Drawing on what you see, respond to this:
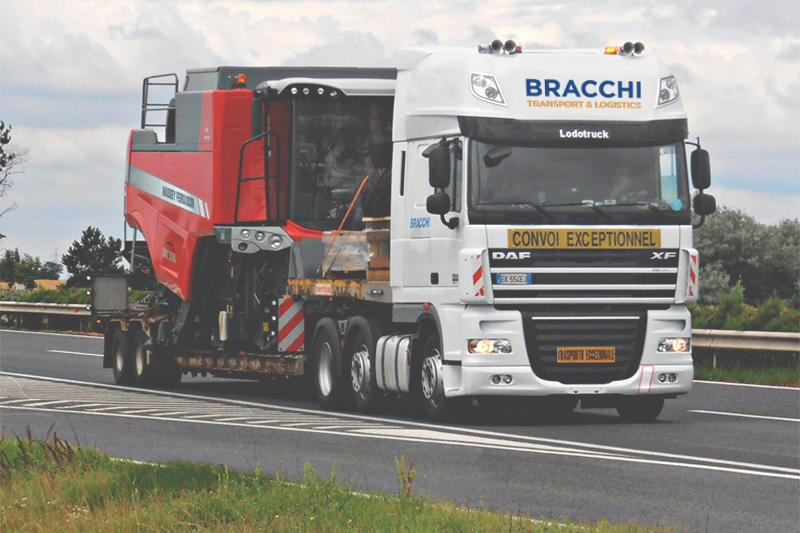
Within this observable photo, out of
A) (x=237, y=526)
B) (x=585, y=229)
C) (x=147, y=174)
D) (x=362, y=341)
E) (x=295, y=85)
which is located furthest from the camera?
(x=147, y=174)

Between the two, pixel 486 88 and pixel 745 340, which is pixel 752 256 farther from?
pixel 486 88

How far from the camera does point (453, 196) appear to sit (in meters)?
16.7

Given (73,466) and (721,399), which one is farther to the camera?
(721,399)

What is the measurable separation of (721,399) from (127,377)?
8710 mm

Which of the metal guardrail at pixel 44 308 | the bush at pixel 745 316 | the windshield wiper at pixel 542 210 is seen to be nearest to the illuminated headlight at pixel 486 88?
the windshield wiper at pixel 542 210

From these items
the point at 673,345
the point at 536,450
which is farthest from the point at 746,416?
the point at 536,450

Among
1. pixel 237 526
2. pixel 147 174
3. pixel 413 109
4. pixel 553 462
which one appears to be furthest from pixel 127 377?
pixel 237 526

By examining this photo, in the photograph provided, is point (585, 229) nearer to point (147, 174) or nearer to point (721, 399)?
point (721, 399)

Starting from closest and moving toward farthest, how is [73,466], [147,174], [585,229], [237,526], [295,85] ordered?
[237,526] < [73,466] < [585,229] < [295,85] < [147,174]

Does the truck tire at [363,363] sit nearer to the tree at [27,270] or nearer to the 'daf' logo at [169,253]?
the 'daf' logo at [169,253]

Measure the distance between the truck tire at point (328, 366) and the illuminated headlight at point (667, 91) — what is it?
4612mm

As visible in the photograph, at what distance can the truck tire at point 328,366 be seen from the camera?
1917 centimetres

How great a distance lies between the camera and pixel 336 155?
806 inches

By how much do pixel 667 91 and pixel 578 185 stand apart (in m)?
1.50
